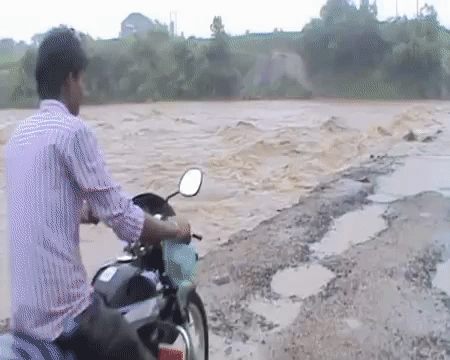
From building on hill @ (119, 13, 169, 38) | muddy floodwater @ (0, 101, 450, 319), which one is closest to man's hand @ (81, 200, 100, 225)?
muddy floodwater @ (0, 101, 450, 319)

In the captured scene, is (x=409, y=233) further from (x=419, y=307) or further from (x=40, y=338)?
(x=40, y=338)

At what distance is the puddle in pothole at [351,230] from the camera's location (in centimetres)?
529

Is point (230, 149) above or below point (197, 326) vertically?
below

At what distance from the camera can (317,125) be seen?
51.1 ft

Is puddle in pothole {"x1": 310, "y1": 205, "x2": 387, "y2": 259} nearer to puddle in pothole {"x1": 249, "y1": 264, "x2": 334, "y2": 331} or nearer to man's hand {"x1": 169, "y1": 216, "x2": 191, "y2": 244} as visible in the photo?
puddle in pothole {"x1": 249, "y1": 264, "x2": 334, "y2": 331}

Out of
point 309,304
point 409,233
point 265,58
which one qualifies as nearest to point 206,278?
point 309,304

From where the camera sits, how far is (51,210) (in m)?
1.74

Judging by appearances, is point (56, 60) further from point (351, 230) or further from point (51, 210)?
point (351, 230)

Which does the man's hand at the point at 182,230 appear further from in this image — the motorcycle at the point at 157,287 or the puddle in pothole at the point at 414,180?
the puddle in pothole at the point at 414,180

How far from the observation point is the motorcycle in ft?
6.70

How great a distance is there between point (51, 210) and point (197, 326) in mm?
1004

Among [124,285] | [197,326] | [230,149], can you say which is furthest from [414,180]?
[124,285]

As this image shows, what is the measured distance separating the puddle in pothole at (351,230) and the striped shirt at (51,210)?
347 centimetres

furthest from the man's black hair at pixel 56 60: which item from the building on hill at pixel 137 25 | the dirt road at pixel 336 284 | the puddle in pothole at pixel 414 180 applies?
the building on hill at pixel 137 25
